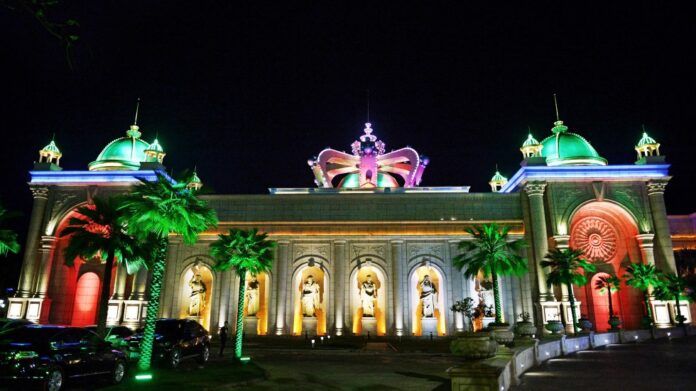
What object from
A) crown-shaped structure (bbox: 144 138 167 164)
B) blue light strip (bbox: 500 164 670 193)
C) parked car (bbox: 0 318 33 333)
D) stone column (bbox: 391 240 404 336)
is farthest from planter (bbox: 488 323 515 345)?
crown-shaped structure (bbox: 144 138 167 164)

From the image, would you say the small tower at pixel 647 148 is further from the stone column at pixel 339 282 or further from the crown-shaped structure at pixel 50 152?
the crown-shaped structure at pixel 50 152

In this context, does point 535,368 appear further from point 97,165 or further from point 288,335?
point 97,165

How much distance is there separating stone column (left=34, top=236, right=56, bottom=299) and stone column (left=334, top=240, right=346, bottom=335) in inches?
1032

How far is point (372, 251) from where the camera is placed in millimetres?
47219

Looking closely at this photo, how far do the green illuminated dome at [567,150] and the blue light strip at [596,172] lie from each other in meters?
3.14

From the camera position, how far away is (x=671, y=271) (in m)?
43.6

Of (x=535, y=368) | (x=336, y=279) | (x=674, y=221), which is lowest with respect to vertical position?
(x=535, y=368)

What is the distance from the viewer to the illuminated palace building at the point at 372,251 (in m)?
45.1

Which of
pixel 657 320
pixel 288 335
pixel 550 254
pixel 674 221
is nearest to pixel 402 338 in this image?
pixel 288 335

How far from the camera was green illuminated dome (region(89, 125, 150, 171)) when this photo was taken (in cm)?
5091

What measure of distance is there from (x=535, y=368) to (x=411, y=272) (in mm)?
27624

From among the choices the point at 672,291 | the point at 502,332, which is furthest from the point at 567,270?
the point at 502,332

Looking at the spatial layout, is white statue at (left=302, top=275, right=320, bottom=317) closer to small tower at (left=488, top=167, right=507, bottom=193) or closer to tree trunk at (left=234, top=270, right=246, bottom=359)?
tree trunk at (left=234, top=270, right=246, bottom=359)

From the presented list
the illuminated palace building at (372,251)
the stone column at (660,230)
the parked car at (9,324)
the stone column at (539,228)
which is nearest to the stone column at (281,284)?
the illuminated palace building at (372,251)
